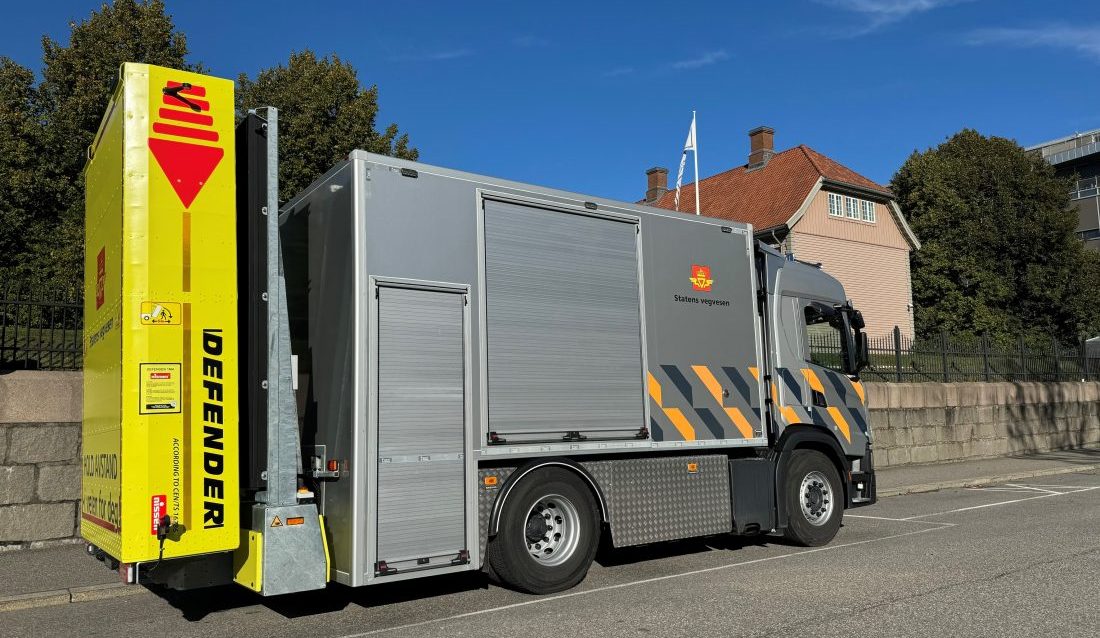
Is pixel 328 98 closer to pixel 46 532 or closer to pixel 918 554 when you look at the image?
pixel 46 532

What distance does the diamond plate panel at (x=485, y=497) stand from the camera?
611cm

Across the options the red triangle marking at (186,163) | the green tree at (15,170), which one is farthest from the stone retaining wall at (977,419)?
the green tree at (15,170)

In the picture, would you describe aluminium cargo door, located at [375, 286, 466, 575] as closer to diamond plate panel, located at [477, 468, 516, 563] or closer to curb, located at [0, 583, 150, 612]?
diamond plate panel, located at [477, 468, 516, 563]

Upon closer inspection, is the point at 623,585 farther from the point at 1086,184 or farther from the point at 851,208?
the point at 1086,184

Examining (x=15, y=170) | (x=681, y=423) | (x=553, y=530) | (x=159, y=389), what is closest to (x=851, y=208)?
(x=15, y=170)

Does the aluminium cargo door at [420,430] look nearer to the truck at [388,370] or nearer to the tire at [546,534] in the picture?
the truck at [388,370]

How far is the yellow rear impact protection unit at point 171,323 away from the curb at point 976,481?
10.8 m

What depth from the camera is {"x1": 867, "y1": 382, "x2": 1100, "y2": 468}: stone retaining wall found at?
16.6 metres

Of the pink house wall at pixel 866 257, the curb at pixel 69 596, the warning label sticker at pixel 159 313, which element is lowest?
the curb at pixel 69 596

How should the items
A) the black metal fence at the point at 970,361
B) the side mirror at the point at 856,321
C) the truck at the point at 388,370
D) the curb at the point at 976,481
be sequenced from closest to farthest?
the truck at the point at 388,370
the side mirror at the point at 856,321
the curb at the point at 976,481
the black metal fence at the point at 970,361

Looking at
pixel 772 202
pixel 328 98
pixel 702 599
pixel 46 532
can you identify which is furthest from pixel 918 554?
pixel 772 202

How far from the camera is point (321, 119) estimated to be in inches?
1019

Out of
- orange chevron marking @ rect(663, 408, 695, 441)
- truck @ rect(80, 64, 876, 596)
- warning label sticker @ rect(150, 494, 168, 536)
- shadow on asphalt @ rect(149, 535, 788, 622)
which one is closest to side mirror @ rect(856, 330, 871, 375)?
truck @ rect(80, 64, 876, 596)

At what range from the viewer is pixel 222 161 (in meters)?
5.33
